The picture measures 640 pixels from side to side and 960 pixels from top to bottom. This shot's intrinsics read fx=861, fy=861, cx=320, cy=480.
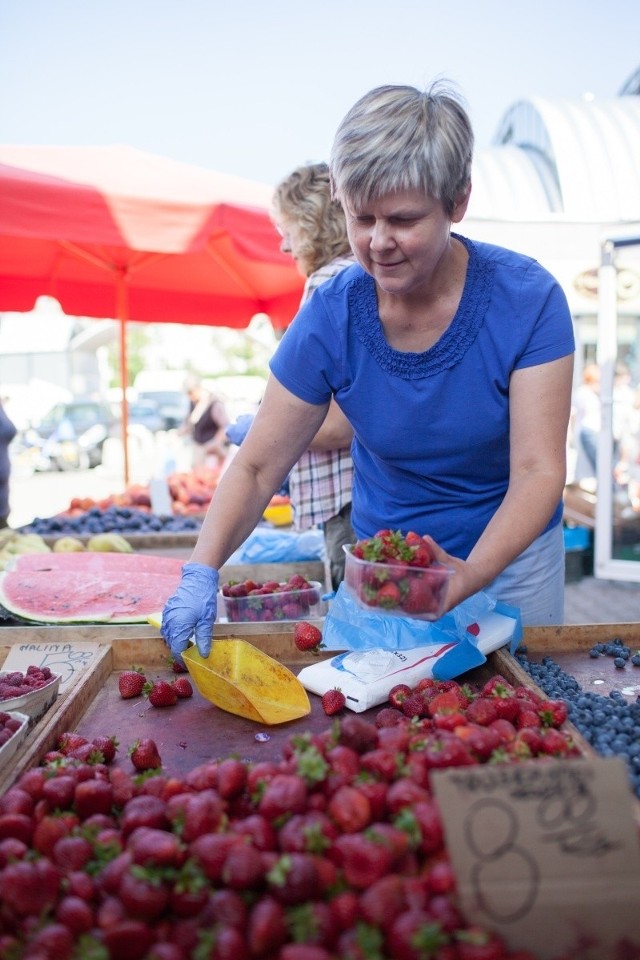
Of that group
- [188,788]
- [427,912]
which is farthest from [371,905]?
[188,788]

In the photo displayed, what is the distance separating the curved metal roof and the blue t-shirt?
39.6 feet

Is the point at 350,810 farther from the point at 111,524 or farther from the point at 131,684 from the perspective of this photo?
the point at 111,524

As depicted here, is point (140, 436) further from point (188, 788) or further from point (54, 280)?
point (188, 788)

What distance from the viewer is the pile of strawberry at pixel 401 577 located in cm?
163

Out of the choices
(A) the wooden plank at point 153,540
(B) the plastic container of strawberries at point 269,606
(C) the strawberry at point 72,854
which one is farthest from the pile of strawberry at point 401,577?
(A) the wooden plank at point 153,540

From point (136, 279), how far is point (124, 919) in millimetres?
7315

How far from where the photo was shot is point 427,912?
1.06 meters

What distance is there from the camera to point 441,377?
2.10 metres

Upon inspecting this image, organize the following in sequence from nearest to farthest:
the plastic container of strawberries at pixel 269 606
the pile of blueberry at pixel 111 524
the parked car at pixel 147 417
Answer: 1. the plastic container of strawberries at pixel 269 606
2. the pile of blueberry at pixel 111 524
3. the parked car at pixel 147 417

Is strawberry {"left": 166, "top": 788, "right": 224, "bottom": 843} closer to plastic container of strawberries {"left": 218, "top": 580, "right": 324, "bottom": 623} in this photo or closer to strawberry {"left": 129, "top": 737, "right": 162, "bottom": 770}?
strawberry {"left": 129, "top": 737, "right": 162, "bottom": 770}

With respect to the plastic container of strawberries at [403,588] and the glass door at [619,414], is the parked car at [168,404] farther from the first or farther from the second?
the plastic container of strawberries at [403,588]

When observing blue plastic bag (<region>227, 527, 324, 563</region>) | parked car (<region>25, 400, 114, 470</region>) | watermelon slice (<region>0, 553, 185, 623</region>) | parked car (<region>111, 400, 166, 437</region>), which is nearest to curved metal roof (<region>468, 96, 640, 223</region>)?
blue plastic bag (<region>227, 527, 324, 563</region>)

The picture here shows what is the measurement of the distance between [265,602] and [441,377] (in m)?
1.21

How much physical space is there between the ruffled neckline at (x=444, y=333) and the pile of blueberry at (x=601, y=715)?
77 centimetres
